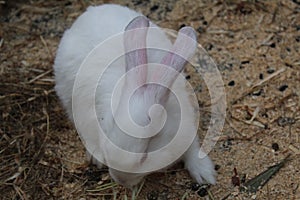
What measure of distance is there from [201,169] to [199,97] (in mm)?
677

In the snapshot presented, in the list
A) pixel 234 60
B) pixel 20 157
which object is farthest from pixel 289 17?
pixel 20 157

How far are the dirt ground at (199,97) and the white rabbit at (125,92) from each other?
0.18 m

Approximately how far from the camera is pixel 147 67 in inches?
128

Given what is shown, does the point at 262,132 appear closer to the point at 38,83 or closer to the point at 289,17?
the point at 289,17

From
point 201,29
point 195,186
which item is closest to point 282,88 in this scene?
point 201,29

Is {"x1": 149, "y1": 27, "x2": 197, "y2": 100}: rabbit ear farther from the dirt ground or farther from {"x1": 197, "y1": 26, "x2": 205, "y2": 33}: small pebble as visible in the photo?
{"x1": 197, "y1": 26, "x2": 205, "y2": 33}: small pebble

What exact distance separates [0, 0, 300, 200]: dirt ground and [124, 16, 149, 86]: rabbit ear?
0.92m

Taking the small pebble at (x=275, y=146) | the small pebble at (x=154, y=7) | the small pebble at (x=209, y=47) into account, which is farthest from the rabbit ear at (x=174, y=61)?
the small pebble at (x=154, y=7)

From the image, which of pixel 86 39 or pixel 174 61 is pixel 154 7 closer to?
pixel 86 39

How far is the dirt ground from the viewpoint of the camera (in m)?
3.92

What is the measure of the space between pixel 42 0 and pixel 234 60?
5.60 ft

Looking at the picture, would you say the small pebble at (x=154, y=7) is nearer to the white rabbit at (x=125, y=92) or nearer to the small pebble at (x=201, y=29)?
the small pebble at (x=201, y=29)

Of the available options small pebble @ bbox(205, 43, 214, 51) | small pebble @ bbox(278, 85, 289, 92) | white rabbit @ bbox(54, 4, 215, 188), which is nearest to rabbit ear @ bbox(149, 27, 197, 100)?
white rabbit @ bbox(54, 4, 215, 188)

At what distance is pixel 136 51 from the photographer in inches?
128
